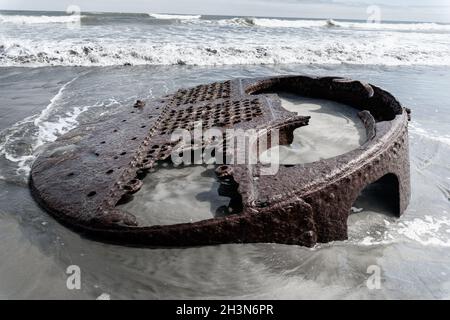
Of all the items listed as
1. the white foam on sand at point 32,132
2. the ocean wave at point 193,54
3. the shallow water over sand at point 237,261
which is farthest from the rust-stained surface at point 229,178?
the ocean wave at point 193,54

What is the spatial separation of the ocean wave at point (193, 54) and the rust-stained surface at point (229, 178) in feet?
28.0

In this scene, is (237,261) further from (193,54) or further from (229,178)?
(193,54)

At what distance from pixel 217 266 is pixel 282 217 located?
42 cm

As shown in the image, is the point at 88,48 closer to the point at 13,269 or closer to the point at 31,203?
the point at 31,203

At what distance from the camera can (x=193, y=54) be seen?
484 inches

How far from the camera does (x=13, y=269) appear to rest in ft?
6.91

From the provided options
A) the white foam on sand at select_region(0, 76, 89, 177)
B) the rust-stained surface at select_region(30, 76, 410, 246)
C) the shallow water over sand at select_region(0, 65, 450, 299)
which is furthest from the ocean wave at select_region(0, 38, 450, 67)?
the shallow water over sand at select_region(0, 65, 450, 299)

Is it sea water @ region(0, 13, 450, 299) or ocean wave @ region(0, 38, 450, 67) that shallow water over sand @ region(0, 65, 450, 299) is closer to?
sea water @ region(0, 13, 450, 299)

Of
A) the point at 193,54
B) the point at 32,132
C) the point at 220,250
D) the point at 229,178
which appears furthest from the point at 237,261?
the point at 193,54

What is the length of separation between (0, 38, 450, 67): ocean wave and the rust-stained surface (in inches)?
336

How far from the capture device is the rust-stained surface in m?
2.06

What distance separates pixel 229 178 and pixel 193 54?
10.5 meters

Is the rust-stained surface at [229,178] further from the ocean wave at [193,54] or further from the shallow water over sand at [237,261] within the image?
the ocean wave at [193,54]

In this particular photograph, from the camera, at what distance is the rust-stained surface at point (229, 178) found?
6.77 feet
